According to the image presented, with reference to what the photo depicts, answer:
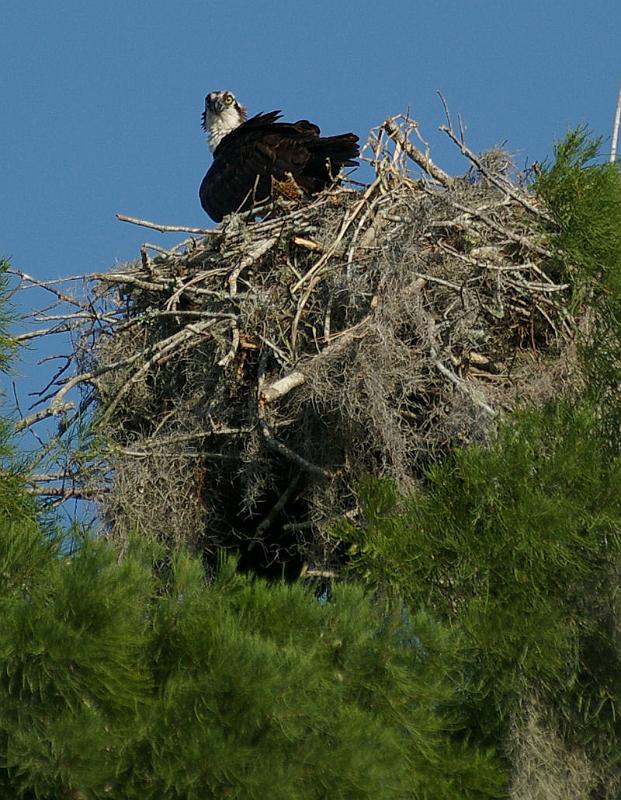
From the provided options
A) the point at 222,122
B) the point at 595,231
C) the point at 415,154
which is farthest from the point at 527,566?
the point at 222,122

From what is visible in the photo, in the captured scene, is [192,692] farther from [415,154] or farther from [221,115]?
[221,115]

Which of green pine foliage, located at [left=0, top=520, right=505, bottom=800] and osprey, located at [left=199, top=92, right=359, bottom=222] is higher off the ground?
osprey, located at [left=199, top=92, right=359, bottom=222]

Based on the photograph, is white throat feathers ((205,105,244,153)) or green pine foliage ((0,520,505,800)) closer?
green pine foliage ((0,520,505,800))

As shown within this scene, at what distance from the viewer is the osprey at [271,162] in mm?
9695

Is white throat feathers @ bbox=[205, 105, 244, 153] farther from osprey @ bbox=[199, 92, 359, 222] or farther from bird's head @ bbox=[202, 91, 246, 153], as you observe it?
osprey @ bbox=[199, 92, 359, 222]

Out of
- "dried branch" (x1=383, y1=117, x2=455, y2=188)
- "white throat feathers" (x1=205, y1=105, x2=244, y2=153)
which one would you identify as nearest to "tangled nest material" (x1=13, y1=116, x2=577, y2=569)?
"dried branch" (x1=383, y1=117, x2=455, y2=188)

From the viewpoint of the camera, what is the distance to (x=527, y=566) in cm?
656

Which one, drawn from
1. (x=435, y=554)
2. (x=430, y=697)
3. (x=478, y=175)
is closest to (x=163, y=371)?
(x=478, y=175)

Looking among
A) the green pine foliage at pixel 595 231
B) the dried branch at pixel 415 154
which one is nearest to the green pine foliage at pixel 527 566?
the green pine foliage at pixel 595 231

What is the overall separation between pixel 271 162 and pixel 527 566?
156 inches

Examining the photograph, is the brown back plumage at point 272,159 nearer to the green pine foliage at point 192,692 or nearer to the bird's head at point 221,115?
the bird's head at point 221,115

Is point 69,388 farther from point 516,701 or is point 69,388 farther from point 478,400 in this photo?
point 516,701

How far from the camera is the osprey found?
31.8 ft

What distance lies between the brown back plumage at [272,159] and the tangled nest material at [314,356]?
0.79m
